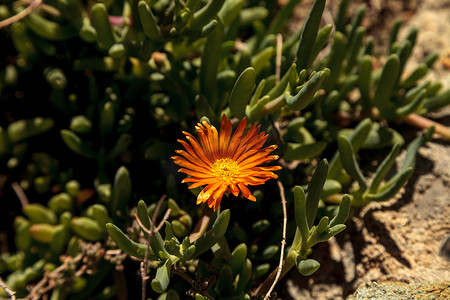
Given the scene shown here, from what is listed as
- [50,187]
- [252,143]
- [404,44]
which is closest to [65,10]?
[50,187]

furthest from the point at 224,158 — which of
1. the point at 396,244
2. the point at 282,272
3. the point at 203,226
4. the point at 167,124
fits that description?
the point at 396,244

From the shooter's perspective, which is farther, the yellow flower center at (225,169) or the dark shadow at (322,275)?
the dark shadow at (322,275)

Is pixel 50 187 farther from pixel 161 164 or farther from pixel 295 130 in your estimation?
pixel 295 130

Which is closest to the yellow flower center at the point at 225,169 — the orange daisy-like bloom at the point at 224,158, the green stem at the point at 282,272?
the orange daisy-like bloom at the point at 224,158

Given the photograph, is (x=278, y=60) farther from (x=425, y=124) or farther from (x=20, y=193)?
(x=20, y=193)

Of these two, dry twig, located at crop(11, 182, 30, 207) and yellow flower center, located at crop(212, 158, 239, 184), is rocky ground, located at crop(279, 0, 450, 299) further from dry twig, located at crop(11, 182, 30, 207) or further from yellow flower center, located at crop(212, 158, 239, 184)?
dry twig, located at crop(11, 182, 30, 207)

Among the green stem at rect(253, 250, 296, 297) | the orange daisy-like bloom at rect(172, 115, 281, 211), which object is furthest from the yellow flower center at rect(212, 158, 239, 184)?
the green stem at rect(253, 250, 296, 297)

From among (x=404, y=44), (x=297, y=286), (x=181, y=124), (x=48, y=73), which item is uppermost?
(x=404, y=44)

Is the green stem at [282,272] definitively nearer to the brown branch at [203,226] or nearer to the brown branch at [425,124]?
the brown branch at [203,226]
